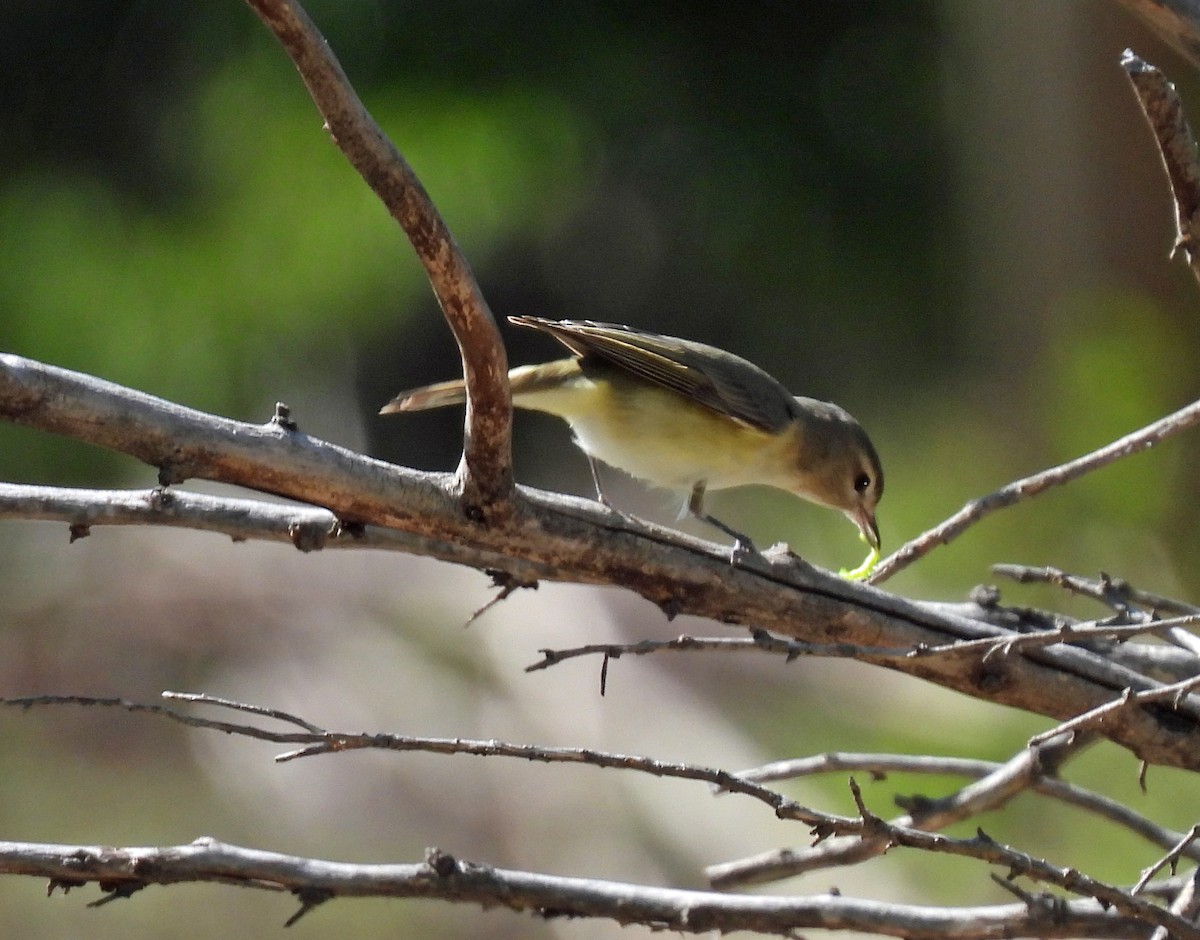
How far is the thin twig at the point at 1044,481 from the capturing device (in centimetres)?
209

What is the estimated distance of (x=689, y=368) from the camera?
3416mm

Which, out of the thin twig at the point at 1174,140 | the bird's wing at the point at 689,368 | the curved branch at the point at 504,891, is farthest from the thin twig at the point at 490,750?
the bird's wing at the point at 689,368

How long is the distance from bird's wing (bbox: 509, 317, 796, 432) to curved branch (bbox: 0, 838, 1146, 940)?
169cm

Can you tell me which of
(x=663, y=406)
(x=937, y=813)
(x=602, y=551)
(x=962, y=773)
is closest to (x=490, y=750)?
(x=602, y=551)

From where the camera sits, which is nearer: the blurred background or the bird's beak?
the bird's beak

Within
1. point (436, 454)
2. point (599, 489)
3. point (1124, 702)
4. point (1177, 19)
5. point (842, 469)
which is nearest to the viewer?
point (1124, 702)

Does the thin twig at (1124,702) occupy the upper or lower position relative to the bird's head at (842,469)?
lower

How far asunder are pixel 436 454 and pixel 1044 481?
5.86 m

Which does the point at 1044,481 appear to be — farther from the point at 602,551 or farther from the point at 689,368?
the point at 689,368

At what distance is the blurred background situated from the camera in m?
4.20

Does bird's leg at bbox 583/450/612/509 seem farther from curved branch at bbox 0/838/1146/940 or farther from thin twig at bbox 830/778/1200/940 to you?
thin twig at bbox 830/778/1200/940

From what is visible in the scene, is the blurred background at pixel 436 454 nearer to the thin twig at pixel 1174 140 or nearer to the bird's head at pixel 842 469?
the bird's head at pixel 842 469

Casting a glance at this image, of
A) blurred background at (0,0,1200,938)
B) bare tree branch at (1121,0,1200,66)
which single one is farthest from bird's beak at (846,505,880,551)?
bare tree branch at (1121,0,1200,66)

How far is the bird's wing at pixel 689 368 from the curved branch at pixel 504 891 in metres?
1.69
